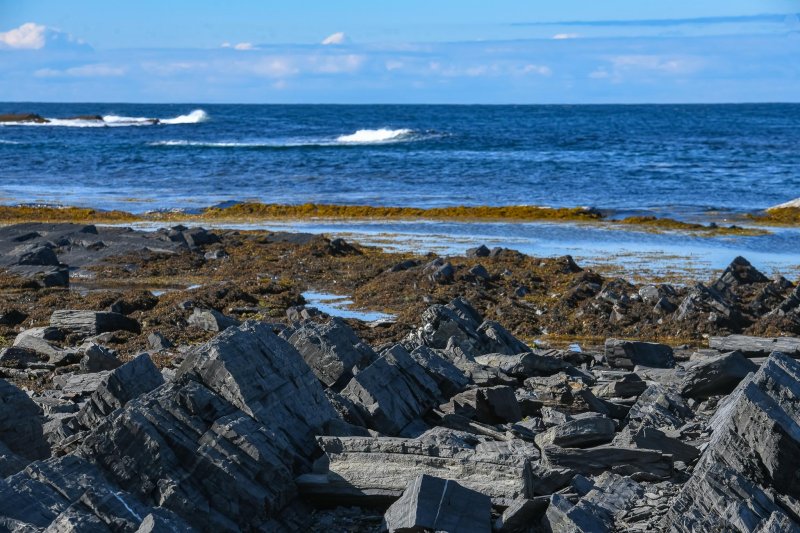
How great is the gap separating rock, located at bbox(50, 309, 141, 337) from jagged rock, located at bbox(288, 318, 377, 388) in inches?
208

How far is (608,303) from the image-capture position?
14.8 meters

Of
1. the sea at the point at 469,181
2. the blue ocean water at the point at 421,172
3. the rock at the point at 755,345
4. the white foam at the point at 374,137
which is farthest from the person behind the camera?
the white foam at the point at 374,137

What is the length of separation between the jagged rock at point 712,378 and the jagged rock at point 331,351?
2948 mm

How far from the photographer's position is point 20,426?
6.70 metres

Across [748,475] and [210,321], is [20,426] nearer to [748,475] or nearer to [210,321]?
[748,475]

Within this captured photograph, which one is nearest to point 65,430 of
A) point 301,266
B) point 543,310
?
point 543,310

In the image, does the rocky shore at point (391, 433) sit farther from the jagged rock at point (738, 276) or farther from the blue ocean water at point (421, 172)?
the blue ocean water at point (421, 172)

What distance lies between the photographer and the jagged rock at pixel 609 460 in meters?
6.53

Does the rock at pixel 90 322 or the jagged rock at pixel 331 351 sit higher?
the jagged rock at pixel 331 351

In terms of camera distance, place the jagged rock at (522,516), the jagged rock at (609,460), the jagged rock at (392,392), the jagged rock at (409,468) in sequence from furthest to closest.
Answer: the jagged rock at (392,392) → the jagged rock at (609,460) → the jagged rock at (409,468) → the jagged rock at (522,516)

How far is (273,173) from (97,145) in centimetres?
2562

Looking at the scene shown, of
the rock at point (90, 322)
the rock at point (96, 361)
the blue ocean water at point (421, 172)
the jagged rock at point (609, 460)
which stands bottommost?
the blue ocean water at point (421, 172)

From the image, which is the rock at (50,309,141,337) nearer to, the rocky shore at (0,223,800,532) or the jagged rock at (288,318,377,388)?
the rocky shore at (0,223,800,532)

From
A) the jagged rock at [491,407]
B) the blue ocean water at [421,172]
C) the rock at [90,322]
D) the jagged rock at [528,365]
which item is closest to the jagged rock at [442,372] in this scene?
the jagged rock at [491,407]
